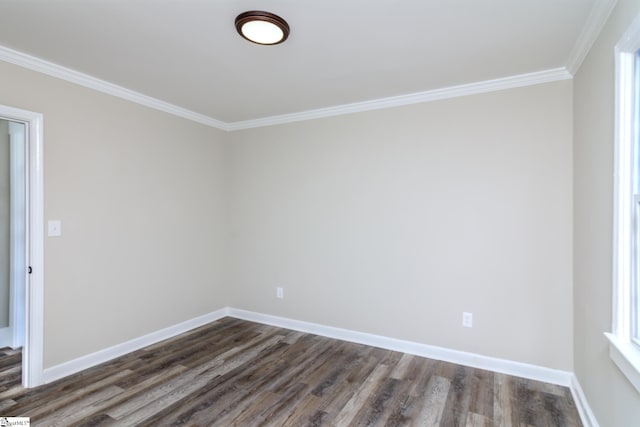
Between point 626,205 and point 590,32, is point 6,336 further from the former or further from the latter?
point 590,32

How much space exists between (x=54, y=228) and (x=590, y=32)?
158 inches

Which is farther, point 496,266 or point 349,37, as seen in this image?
point 496,266

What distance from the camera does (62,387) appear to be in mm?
2510

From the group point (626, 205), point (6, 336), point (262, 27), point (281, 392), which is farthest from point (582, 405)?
point (6, 336)

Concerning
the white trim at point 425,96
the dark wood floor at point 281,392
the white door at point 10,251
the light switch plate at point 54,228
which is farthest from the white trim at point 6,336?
the white trim at point 425,96

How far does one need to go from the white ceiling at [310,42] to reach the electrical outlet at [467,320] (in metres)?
2.04

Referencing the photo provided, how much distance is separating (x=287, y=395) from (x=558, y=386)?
2.11m

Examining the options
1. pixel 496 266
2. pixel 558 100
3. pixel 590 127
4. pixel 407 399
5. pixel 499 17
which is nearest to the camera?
pixel 499 17

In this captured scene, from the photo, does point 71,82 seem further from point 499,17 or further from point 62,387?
point 499,17

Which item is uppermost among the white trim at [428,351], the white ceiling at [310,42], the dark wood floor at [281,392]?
the white ceiling at [310,42]

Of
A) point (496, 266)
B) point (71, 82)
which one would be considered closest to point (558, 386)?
point (496, 266)

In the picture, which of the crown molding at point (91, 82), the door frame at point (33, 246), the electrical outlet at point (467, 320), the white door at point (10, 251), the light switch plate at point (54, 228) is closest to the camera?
the crown molding at point (91, 82)

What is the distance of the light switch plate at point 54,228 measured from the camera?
2.57 m

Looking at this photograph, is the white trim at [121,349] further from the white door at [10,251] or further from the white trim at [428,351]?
the white door at [10,251]
